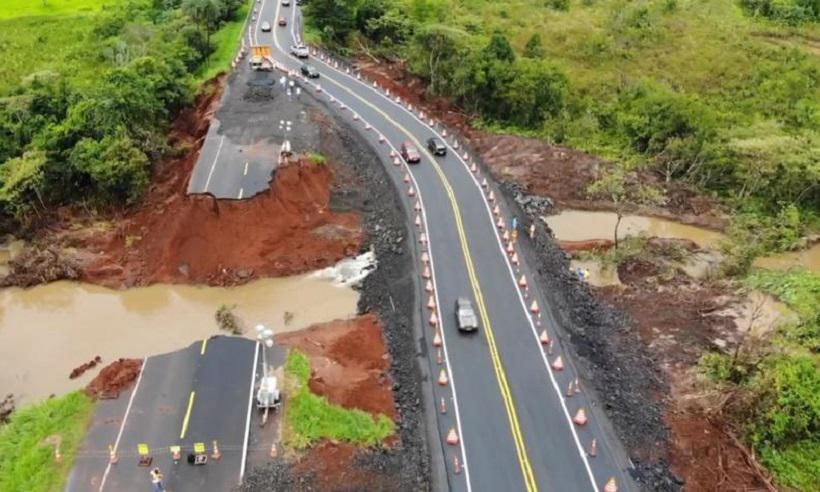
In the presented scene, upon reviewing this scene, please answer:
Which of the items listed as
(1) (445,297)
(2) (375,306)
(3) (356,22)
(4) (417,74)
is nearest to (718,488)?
(1) (445,297)

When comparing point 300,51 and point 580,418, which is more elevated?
point 300,51

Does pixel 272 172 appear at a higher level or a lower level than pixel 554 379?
higher

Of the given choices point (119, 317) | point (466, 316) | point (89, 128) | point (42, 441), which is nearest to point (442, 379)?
point (466, 316)

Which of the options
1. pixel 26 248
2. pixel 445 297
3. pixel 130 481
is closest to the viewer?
pixel 130 481

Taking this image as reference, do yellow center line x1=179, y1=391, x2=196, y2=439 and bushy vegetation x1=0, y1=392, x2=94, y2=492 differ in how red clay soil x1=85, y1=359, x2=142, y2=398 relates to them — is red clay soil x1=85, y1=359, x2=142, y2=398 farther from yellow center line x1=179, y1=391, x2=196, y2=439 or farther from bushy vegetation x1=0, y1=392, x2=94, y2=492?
yellow center line x1=179, y1=391, x2=196, y2=439

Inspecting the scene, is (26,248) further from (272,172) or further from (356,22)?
(356,22)

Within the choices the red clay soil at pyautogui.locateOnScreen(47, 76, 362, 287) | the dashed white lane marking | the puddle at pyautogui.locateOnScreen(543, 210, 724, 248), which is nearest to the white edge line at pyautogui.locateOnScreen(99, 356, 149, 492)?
the dashed white lane marking

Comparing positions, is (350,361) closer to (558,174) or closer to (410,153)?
(410,153)
